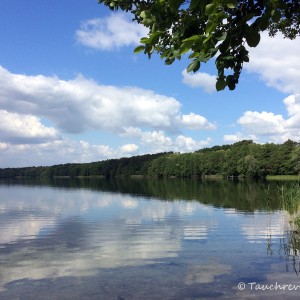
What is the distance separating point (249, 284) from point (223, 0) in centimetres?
1151

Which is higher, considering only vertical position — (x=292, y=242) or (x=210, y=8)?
(x=210, y=8)

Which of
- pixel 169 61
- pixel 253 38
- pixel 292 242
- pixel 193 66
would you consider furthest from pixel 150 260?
pixel 253 38

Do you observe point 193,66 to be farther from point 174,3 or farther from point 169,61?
point 169,61

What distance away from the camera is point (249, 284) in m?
12.9

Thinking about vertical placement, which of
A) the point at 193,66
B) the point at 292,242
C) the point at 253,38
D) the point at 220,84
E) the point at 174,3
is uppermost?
the point at 174,3

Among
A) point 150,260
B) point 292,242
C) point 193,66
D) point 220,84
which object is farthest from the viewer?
point 292,242

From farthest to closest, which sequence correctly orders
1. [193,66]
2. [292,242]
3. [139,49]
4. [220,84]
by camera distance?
[292,242] < [139,49] < [220,84] < [193,66]

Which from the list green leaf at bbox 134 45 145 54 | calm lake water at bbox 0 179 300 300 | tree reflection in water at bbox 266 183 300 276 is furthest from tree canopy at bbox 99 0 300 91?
tree reflection in water at bbox 266 183 300 276

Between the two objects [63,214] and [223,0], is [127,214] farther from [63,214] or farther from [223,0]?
[223,0]

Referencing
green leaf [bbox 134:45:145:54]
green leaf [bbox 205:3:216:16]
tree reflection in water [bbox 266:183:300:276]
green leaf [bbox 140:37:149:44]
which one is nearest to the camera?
green leaf [bbox 205:3:216:16]

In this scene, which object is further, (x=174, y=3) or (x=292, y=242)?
(x=292, y=242)

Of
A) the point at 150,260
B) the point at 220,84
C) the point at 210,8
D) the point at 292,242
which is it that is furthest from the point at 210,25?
the point at 292,242

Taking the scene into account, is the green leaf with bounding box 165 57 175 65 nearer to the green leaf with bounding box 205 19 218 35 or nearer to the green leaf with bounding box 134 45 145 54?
the green leaf with bounding box 134 45 145 54

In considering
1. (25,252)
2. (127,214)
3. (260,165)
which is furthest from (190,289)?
(260,165)
